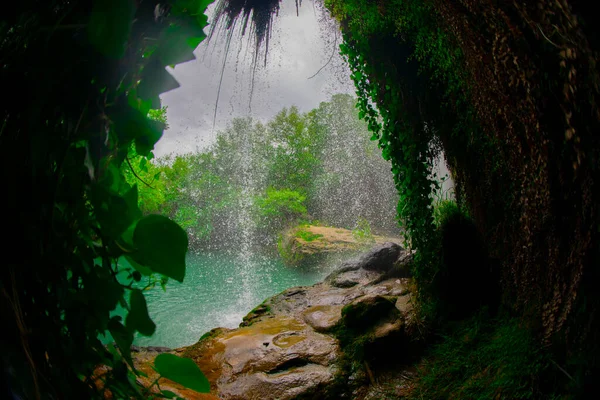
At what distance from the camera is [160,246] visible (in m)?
0.39

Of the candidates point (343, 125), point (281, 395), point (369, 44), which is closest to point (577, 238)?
point (281, 395)

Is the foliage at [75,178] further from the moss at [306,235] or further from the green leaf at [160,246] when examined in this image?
the moss at [306,235]

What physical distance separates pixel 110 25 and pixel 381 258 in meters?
5.82

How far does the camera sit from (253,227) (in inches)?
687

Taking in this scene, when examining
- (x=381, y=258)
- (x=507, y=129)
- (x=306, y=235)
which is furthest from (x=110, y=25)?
(x=306, y=235)

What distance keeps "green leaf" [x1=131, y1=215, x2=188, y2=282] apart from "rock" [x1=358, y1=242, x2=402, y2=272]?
219 inches

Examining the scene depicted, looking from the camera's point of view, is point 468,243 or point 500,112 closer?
point 500,112

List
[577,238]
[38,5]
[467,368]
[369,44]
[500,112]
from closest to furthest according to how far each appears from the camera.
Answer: [38,5], [577,238], [500,112], [467,368], [369,44]

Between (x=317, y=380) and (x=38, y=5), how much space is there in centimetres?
282

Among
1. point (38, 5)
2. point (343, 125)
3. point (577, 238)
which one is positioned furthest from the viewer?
point (343, 125)

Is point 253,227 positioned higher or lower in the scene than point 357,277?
higher

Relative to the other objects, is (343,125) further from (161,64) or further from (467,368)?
(161,64)

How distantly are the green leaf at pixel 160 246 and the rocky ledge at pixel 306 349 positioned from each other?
2446 millimetres

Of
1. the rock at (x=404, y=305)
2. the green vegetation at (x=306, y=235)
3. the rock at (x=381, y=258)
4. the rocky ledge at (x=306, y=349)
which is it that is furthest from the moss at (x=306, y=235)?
the rock at (x=404, y=305)
